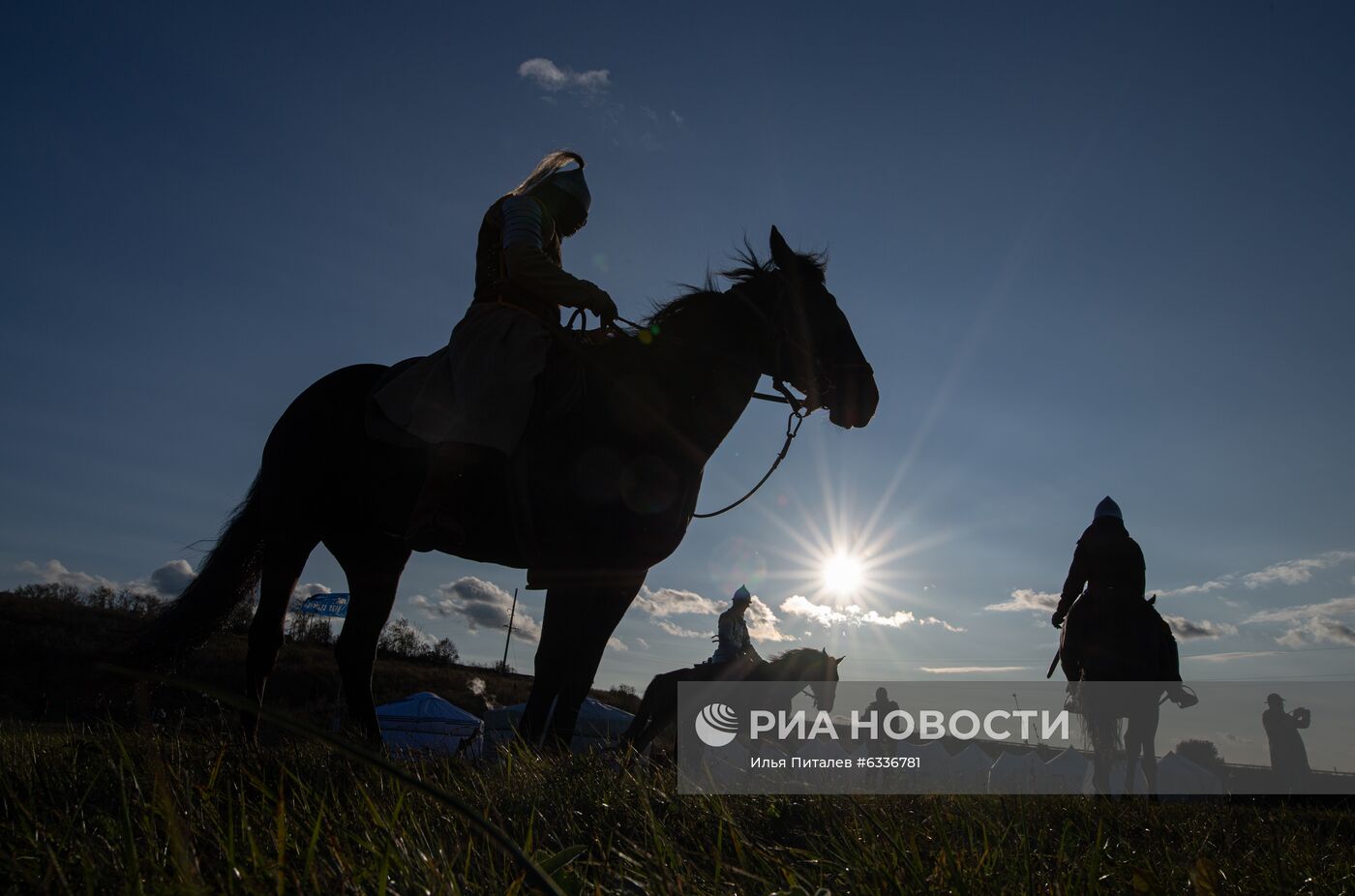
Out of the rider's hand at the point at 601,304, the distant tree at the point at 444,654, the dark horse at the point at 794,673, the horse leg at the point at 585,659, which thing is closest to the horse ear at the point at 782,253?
the rider's hand at the point at 601,304

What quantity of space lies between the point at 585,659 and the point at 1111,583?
7121 mm

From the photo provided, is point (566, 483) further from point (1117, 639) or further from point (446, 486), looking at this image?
point (1117, 639)

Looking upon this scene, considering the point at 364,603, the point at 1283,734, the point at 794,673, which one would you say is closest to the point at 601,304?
the point at 364,603

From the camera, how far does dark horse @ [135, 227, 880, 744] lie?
468cm

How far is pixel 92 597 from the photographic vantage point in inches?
1834

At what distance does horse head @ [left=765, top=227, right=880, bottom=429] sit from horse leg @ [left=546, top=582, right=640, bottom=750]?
2241mm

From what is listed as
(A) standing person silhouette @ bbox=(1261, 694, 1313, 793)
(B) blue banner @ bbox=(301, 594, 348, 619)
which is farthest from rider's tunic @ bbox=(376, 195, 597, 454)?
(B) blue banner @ bbox=(301, 594, 348, 619)

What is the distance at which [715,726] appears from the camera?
8.08 metres

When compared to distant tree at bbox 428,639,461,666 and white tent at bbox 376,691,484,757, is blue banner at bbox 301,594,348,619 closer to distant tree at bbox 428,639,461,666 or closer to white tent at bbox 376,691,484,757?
white tent at bbox 376,691,484,757

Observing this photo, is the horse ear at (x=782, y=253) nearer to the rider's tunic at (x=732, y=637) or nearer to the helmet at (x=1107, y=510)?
the helmet at (x=1107, y=510)

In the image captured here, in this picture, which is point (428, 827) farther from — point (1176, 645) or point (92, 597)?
point (92, 597)

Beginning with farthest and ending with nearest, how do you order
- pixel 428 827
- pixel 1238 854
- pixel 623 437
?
1. pixel 623 437
2. pixel 1238 854
3. pixel 428 827

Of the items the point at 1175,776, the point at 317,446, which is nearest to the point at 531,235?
the point at 317,446

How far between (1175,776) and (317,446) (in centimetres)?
1393
